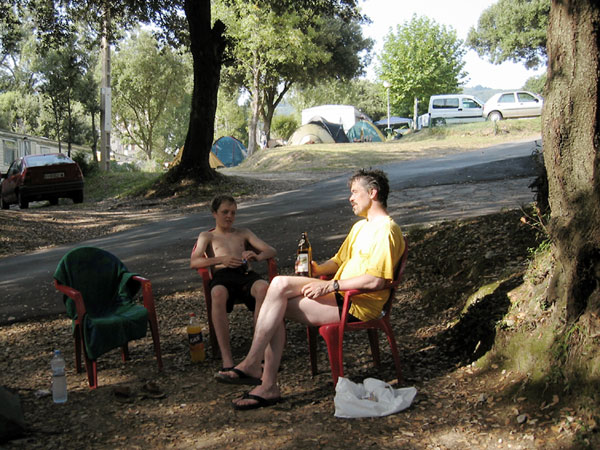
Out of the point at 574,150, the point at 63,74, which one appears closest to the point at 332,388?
the point at 574,150

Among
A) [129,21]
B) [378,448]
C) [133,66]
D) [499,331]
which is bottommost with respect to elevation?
[378,448]

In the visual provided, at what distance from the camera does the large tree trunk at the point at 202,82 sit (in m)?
14.7

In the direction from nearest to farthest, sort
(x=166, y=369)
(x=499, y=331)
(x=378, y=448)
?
(x=378, y=448), (x=499, y=331), (x=166, y=369)

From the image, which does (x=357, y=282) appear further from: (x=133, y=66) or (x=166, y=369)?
(x=133, y=66)

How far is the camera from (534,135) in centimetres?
2311

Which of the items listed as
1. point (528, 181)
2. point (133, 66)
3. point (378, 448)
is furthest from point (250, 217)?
point (133, 66)

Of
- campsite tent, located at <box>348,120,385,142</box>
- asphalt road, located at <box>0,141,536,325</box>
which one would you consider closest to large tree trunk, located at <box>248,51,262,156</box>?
campsite tent, located at <box>348,120,385,142</box>

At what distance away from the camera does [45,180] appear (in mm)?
16891

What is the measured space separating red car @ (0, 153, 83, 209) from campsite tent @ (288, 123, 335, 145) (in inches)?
673

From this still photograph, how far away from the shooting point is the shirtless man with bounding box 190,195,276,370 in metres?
4.30

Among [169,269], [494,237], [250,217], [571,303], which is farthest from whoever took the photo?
[250,217]

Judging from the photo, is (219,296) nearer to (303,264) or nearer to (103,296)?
(303,264)

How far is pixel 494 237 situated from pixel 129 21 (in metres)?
14.4

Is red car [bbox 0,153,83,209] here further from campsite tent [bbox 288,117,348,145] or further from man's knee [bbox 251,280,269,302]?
campsite tent [bbox 288,117,348,145]
